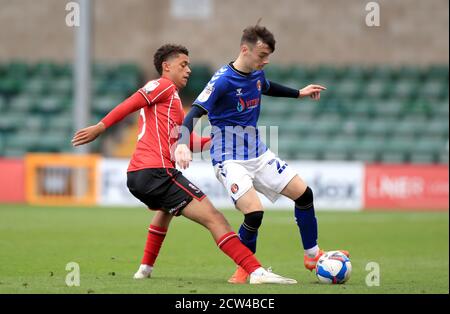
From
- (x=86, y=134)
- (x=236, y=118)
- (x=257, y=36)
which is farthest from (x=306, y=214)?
(x=86, y=134)

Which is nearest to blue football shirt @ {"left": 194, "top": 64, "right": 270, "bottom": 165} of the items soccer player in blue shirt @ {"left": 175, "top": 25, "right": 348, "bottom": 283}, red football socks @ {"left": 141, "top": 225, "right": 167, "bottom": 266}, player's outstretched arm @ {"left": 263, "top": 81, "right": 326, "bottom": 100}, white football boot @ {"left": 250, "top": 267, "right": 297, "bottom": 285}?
soccer player in blue shirt @ {"left": 175, "top": 25, "right": 348, "bottom": 283}

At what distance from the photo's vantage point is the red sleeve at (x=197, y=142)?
8342mm

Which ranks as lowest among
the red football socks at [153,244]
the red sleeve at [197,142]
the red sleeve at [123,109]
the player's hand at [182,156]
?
the red football socks at [153,244]

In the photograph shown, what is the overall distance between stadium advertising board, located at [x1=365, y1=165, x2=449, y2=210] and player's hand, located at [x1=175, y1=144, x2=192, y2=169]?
12629 mm

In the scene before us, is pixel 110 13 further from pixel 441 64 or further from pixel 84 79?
pixel 441 64

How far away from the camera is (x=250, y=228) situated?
8312 mm

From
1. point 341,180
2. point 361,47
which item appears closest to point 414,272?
point 341,180

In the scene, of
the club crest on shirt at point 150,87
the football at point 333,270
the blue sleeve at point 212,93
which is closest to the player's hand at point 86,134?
the club crest on shirt at point 150,87

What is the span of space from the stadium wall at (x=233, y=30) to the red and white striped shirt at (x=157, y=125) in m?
18.0

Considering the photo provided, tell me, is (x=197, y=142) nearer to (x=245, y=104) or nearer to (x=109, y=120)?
(x=245, y=104)

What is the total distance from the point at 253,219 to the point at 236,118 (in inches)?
36.5

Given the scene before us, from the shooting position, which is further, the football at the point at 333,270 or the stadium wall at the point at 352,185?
the stadium wall at the point at 352,185

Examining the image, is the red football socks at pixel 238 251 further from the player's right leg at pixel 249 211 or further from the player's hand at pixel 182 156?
the player's hand at pixel 182 156
